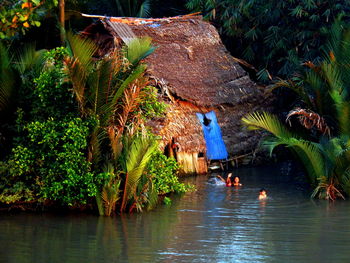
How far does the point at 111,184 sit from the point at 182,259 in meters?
2.51

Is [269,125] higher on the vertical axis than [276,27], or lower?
lower

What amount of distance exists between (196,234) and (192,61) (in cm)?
765

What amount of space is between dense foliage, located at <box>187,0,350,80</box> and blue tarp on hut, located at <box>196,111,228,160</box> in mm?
2467

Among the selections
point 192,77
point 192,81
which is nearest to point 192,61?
point 192,77

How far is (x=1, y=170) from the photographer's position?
35.3 feet

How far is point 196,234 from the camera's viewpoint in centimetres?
979

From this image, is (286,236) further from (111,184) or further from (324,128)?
(324,128)

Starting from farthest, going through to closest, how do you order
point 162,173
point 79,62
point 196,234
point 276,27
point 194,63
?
point 276,27, point 194,63, point 162,173, point 79,62, point 196,234

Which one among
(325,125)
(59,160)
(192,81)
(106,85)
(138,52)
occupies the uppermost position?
(192,81)

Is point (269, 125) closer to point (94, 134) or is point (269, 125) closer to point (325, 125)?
point (325, 125)

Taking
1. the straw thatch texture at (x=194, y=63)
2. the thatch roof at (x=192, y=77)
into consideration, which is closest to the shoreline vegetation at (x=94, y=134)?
the thatch roof at (x=192, y=77)

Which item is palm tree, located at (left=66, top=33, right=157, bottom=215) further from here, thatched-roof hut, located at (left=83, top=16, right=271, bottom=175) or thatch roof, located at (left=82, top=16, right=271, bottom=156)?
thatch roof, located at (left=82, top=16, right=271, bottom=156)

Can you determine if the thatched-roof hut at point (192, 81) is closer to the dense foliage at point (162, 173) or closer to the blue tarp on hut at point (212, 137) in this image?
the blue tarp on hut at point (212, 137)

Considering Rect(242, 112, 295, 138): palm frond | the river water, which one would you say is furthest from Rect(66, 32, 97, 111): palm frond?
Rect(242, 112, 295, 138): palm frond
